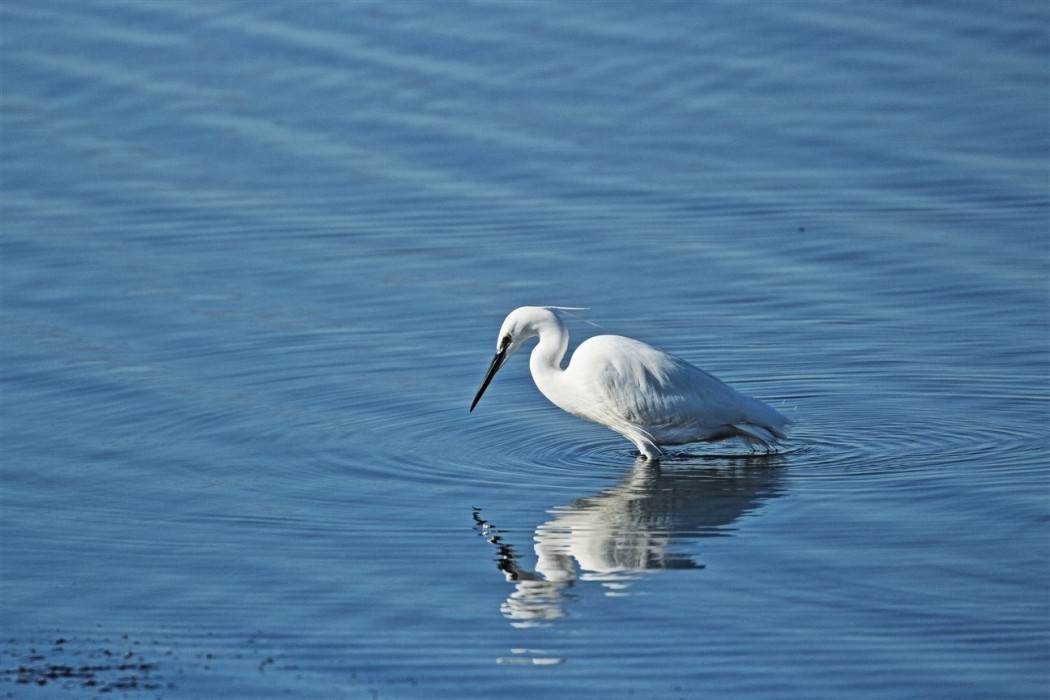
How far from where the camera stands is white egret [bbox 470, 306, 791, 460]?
9344 millimetres

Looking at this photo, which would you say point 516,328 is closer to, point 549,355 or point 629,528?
point 549,355

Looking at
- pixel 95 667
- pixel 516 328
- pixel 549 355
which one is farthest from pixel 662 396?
pixel 95 667

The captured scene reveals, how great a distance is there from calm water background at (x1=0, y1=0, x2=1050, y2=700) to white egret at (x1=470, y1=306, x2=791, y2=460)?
0.78 feet

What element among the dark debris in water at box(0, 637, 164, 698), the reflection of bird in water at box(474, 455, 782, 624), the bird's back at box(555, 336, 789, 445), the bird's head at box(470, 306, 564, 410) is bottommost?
the dark debris in water at box(0, 637, 164, 698)

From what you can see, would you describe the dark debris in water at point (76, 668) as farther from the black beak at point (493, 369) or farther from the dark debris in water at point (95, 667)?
the black beak at point (493, 369)

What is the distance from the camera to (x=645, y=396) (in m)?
9.40

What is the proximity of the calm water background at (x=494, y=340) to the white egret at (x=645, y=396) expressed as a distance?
0.24 metres

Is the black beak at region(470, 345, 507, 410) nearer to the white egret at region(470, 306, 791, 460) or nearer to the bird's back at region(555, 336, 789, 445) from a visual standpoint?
the white egret at region(470, 306, 791, 460)

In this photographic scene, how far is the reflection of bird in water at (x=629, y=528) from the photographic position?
7.40 meters

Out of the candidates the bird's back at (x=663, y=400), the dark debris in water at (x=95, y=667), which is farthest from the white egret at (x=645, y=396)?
the dark debris in water at (x=95, y=667)

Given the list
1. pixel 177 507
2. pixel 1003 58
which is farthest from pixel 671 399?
pixel 1003 58

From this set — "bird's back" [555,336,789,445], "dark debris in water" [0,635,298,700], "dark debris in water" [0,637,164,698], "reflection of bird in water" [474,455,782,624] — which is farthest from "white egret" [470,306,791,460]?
"dark debris in water" [0,637,164,698]

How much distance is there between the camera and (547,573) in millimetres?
7574

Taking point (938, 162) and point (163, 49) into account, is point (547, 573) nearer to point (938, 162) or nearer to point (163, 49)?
point (938, 162)
